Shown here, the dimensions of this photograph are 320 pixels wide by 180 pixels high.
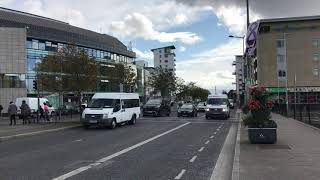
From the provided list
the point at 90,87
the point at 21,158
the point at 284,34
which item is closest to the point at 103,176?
the point at 21,158

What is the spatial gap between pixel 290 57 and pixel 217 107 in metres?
54.9

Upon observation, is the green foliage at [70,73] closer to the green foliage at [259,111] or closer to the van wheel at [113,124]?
the van wheel at [113,124]

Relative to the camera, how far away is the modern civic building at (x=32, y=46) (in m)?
67.9

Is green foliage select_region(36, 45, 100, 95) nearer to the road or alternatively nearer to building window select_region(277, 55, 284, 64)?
the road

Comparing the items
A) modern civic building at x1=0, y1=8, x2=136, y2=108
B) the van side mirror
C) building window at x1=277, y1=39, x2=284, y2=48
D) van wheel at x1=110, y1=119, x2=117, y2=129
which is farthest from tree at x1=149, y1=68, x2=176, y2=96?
van wheel at x1=110, y1=119, x2=117, y2=129

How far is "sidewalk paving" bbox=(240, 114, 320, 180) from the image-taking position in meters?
10.6

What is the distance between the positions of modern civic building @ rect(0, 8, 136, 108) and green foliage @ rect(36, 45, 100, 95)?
3.17m

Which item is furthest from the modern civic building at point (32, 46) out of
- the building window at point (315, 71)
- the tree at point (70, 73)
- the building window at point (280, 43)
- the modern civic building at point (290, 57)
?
the building window at point (315, 71)

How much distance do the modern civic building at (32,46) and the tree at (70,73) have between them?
124 inches

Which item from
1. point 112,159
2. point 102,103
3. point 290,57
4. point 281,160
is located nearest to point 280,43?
point 290,57

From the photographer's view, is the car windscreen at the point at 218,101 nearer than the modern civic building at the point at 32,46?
Yes

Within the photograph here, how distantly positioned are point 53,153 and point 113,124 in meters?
14.3

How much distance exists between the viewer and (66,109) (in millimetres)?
63594

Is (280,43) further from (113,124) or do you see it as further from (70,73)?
(113,124)
